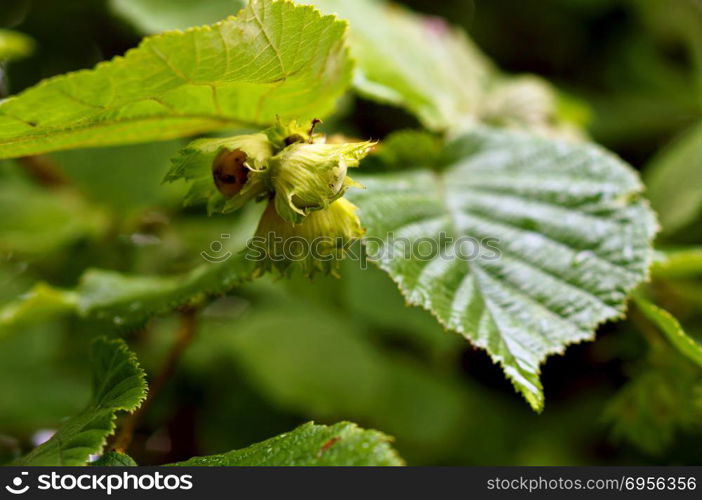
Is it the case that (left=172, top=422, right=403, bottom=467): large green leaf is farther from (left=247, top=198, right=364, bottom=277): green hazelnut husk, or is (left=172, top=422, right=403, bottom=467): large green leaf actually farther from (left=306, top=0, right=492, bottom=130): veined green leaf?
(left=306, top=0, right=492, bottom=130): veined green leaf

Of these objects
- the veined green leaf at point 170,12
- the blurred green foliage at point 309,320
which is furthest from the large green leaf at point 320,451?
the veined green leaf at point 170,12

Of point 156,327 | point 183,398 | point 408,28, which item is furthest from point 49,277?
point 408,28

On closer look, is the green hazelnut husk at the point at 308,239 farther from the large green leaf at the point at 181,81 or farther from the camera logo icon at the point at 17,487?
the camera logo icon at the point at 17,487

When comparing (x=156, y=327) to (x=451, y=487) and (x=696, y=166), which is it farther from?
(x=696, y=166)

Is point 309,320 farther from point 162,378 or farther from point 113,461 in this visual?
point 113,461

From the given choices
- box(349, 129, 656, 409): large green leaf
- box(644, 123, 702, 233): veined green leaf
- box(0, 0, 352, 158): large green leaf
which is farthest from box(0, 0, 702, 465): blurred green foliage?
box(0, 0, 352, 158): large green leaf
